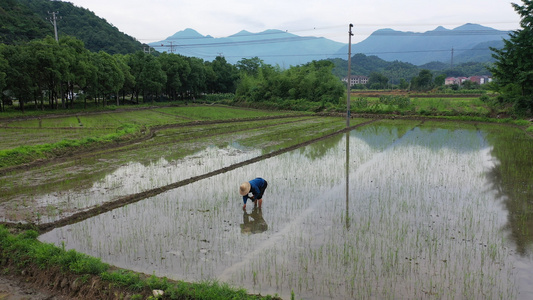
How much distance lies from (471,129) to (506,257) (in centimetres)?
1968

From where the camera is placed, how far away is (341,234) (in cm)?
690

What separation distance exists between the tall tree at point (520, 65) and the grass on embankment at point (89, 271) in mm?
26924

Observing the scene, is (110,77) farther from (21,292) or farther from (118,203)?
(21,292)

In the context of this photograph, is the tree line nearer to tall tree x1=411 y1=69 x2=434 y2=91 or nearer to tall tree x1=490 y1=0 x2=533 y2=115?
tall tree x1=490 y1=0 x2=533 y2=115

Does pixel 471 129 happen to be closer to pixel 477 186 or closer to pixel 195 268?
pixel 477 186

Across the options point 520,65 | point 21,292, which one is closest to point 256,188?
point 21,292

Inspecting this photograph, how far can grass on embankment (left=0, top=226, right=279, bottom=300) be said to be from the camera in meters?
4.62

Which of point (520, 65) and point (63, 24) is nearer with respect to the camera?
point (520, 65)

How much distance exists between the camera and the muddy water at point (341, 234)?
206 inches

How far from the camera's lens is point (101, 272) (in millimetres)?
5137

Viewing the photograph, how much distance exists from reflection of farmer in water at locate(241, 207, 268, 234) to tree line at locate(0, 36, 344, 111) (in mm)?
27162

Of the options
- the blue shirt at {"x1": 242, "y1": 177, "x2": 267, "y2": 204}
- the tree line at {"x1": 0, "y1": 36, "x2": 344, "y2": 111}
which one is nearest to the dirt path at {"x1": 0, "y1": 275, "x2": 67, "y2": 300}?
the blue shirt at {"x1": 242, "y1": 177, "x2": 267, "y2": 204}

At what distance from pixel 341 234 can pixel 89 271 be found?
4.57m

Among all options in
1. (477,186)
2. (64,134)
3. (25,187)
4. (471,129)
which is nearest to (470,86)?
(471,129)
